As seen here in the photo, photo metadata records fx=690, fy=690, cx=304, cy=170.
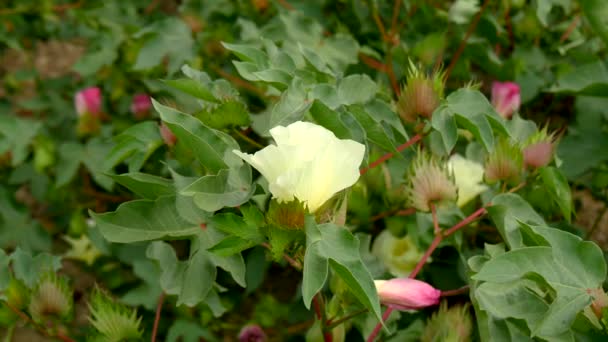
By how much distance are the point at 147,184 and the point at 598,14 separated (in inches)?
32.6

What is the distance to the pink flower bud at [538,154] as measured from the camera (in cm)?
94

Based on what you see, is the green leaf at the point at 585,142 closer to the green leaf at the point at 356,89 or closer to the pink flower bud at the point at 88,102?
the green leaf at the point at 356,89

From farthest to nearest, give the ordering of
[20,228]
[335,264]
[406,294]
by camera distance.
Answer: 1. [20,228]
2. [406,294]
3. [335,264]

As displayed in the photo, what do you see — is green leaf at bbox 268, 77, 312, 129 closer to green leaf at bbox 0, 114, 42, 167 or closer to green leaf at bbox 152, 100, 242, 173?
green leaf at bbox 152, 100, 242, 173

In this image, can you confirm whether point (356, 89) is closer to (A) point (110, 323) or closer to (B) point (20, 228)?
(A) point (110, 323)

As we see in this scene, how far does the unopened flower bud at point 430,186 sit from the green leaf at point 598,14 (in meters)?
0.44

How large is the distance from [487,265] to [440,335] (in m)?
0.23

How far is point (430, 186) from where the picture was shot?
927mm

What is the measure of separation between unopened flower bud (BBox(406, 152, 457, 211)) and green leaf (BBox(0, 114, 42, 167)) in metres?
0.90

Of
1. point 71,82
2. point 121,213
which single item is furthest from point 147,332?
point 71,82

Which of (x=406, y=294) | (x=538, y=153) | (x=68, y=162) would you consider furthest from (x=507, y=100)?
(x=68, y=162)

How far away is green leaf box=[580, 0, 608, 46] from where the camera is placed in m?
1.17

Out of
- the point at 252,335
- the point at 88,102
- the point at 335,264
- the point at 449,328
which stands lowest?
the point at 252,335

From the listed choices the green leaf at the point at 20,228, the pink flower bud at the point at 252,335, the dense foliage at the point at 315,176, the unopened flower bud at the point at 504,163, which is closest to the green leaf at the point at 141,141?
the dense foliage at the point at 315,176
